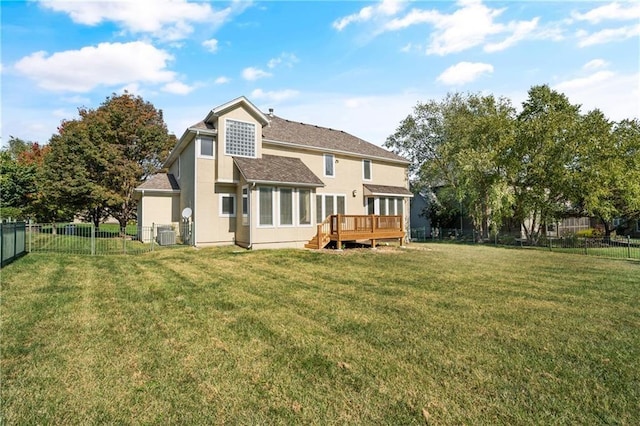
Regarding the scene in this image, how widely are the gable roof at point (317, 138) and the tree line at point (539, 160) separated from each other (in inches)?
223

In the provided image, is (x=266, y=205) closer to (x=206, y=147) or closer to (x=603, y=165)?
(x=206, y=147)

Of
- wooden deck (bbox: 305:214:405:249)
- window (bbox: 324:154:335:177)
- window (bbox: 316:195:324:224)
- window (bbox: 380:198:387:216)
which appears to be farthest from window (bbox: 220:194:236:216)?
window (bbox: 380:198:387:216)

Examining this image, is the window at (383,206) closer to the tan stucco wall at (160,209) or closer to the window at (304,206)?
the window at (304,206)

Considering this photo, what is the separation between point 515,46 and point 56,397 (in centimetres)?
1383

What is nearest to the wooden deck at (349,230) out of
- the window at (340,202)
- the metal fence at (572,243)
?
the window at (340,202)

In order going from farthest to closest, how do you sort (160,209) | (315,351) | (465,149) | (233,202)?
(465,149) → (160,209) → (233,202) → (315,351)

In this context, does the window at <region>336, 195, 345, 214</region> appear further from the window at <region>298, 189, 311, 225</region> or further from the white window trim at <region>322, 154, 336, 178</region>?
the window at <region>298, 189, 311, 225</region>

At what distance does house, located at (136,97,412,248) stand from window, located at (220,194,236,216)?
5 cm

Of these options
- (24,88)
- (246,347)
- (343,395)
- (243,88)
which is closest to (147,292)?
(246,347)

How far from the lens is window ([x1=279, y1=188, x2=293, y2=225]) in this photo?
15641mm

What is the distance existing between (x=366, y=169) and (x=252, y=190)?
31.4 ft

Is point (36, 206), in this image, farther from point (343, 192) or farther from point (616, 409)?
point (616, 409)

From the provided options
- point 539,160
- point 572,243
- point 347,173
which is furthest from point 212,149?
point 572,243

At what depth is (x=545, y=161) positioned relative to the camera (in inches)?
814
